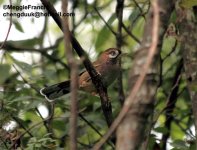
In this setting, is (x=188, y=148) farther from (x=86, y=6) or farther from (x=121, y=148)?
(x=86, y=6)

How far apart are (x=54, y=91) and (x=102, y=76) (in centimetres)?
61

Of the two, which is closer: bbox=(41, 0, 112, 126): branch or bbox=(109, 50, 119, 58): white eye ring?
bbox=(41, 0, 112, 126): branch

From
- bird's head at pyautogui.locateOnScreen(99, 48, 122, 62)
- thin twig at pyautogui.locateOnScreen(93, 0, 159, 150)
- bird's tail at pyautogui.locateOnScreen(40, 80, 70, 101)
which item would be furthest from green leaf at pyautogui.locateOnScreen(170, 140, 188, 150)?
thin twig at pyautogui.locateOnScreen(93, 0, 159, 150)

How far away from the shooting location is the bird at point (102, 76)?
5.90 meters

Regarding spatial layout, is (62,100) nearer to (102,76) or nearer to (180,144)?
(102,76)

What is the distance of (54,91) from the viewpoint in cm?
584

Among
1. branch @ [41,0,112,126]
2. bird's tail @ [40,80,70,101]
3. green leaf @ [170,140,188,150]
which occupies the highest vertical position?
bird's tail @ [40,80,70,101]

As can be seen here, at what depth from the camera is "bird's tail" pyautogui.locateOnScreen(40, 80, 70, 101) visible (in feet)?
18.0

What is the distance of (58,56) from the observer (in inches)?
320

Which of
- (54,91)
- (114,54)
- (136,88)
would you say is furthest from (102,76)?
(136,88)

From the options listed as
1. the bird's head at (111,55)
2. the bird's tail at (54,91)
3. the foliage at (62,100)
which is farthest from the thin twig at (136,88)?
the bird's head at (111,55)

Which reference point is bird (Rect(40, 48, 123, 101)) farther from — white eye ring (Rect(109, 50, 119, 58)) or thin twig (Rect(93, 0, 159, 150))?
thin twig (Rect(93, 0, 159, 150))

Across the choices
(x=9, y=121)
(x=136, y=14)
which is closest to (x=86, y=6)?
(x=136, y=14)

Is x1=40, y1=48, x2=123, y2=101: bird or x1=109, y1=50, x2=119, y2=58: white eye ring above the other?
x1=109, y1=50, x2=119, y2=58: white eye ring
